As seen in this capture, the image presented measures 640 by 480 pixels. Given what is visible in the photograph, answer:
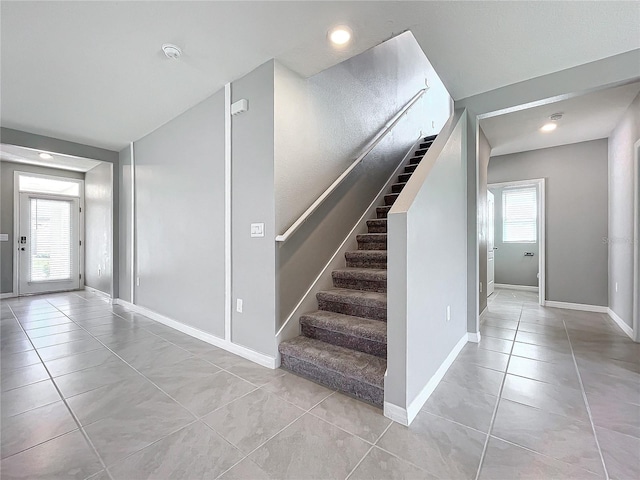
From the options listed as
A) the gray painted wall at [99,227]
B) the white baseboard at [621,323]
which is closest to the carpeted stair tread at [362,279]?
the white baseboard at [621,323]

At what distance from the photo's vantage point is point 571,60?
7.57 ft

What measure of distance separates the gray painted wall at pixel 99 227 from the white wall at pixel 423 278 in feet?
15.8

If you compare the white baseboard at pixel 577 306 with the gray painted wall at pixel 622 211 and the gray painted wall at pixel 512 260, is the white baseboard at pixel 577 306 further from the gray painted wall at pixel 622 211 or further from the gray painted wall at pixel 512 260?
the gray painted wall at pixel 512 260

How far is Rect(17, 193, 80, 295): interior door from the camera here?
17.8ft

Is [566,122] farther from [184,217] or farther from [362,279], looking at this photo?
[184,217]

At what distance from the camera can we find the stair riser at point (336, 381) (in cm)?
184

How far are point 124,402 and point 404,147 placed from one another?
4364mm

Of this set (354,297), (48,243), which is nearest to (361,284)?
(354,297)

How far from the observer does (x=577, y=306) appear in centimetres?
434

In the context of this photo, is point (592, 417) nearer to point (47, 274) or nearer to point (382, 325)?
point (382, 325)

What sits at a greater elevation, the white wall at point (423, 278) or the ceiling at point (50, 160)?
the ceiling at point (50, 160)

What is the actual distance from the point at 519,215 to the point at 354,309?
5679 millimetres

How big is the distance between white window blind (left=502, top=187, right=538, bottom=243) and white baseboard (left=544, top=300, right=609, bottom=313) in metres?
2.03

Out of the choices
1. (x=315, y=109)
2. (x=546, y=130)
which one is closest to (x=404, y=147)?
(x=546, y=130)
